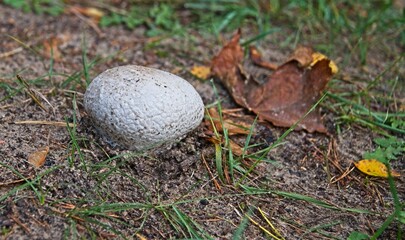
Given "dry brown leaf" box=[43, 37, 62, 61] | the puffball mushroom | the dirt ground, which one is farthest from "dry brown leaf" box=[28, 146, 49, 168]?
"dry brown leaf" box=[43, 37, 62, 61]

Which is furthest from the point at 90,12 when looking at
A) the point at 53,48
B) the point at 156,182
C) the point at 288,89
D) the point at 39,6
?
the point at 156,182

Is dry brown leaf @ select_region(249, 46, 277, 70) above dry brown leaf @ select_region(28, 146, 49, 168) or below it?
below

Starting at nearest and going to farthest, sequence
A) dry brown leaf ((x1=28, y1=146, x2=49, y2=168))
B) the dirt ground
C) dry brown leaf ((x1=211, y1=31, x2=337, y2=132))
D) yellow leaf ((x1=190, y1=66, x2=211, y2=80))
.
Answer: the dirt ground
dry brown leaf ((x1=28, y1=146, x2=49, y2=168))
dry brown leaf ((x1=211, y1=31, x2=337, y2=132))
yellow leaf ((x1=190, y1=66, x2=211, y2=80))

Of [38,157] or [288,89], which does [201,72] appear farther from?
[38,157]

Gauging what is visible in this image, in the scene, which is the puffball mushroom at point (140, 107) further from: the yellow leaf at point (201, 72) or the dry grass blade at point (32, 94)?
the yellow leaf at point (201, 72)

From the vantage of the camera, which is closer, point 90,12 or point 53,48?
point 53,48

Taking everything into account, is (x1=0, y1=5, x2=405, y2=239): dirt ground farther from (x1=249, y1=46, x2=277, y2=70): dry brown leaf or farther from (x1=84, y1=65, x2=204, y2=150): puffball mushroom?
(x1=249, y1=46, x2=277, y2=70): dry brown leaf

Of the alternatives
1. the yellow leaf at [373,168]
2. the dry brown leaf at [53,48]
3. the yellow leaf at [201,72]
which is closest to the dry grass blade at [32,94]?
the dry brown leaf at [53,48]
